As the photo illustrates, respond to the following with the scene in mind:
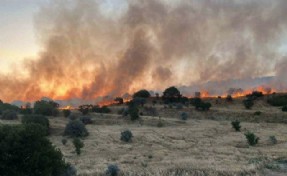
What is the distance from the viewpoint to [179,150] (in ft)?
228

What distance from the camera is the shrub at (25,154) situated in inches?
1594

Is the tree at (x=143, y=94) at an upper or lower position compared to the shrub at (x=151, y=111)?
upper

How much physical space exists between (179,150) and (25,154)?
110 feet

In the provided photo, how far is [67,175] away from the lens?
150 ft

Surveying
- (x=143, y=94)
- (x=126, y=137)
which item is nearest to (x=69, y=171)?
(x=126, y=137)

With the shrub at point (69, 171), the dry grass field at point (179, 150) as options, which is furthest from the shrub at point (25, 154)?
the dry grass field at point (179, 150)

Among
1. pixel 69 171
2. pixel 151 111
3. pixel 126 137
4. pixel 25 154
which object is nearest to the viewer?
pixel 25 154

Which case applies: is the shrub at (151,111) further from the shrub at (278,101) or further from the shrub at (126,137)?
the shrub at (126,137)

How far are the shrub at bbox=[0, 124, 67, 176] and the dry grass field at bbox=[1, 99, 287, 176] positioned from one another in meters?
9.00

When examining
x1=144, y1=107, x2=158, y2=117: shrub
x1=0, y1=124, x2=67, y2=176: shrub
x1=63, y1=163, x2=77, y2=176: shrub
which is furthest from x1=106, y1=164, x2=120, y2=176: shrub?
x1=144, y1=107, x2=158, y2=117: shrub

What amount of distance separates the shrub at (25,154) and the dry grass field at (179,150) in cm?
900

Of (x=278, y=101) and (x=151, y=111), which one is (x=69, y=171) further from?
(x=278, y=101)

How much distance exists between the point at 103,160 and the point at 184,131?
109ft

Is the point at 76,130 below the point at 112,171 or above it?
above
